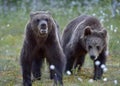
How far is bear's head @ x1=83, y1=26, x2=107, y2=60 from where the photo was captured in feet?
28.2

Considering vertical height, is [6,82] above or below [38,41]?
below

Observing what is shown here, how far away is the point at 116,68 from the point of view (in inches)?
378

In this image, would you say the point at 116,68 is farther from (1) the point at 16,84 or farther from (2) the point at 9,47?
(2) the point at 9,47

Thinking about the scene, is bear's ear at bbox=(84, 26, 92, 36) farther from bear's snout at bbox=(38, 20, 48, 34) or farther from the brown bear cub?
bear's snout at bbox=(38, 20, 48, 34)

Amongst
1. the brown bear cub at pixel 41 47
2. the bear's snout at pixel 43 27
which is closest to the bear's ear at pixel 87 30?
the brown bear cub at pixel 41 47

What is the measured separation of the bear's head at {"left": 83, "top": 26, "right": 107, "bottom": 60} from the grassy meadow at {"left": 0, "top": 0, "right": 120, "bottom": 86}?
1.63ft

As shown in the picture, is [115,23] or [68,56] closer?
[68,56]

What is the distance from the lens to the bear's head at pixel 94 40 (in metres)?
8.61

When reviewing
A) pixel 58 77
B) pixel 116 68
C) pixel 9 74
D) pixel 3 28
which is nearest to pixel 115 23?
pixel 3 28

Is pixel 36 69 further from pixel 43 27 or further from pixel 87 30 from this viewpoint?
pixel 43 27

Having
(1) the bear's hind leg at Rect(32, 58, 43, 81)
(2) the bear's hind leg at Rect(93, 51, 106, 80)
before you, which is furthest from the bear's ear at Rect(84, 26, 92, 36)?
(1) the bear's hind leg at Rect(32, 58, 43, 81)

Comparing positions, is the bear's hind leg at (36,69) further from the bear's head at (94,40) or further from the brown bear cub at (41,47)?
the bear's head at (94,40)

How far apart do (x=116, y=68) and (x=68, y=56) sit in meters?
1.00

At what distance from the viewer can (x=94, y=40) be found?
8695mm
